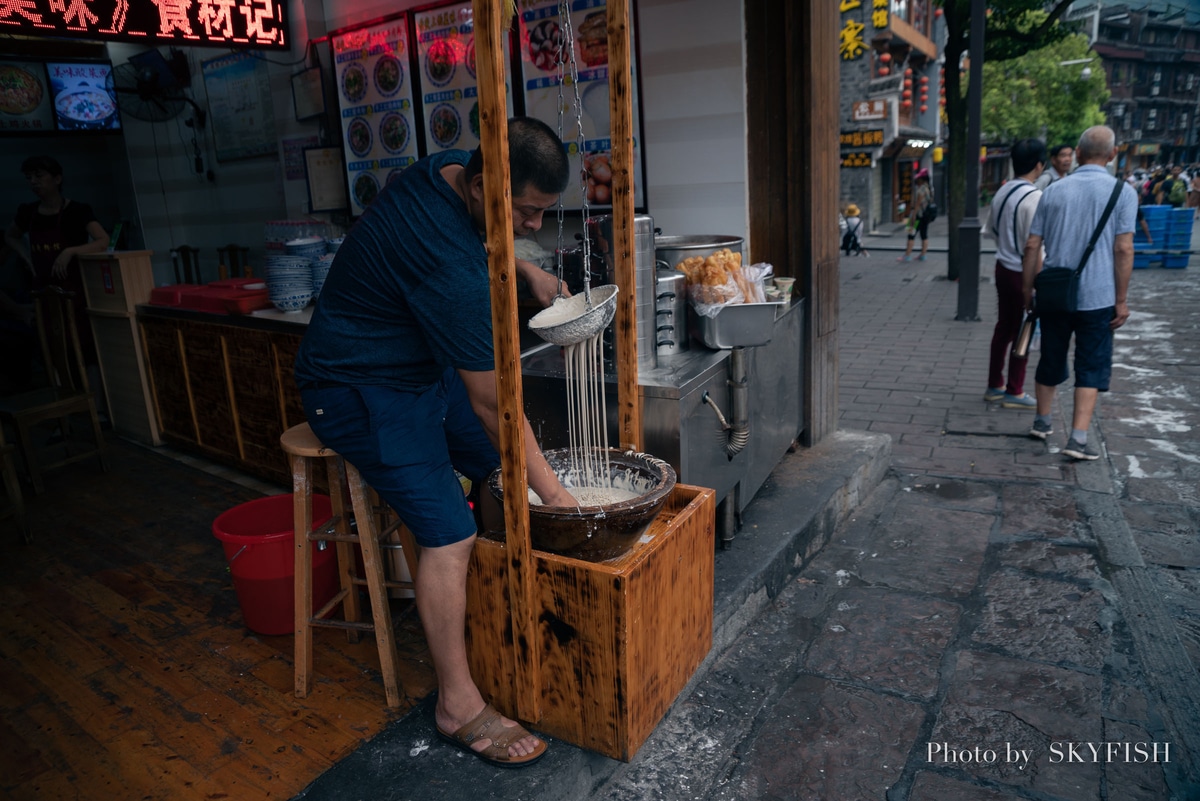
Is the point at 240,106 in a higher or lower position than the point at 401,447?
higher

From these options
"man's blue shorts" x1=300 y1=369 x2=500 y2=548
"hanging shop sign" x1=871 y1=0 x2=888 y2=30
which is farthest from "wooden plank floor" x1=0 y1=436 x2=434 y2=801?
"hanging shop sign" x1=871 y1=0 x2=888 y2=30

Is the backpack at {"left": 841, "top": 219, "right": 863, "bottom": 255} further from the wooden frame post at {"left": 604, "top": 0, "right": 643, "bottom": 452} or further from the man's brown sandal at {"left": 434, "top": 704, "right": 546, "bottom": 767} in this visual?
the man's brown sandal at {"left": 434, "top": 704, "right": 546, "bottom": 767}

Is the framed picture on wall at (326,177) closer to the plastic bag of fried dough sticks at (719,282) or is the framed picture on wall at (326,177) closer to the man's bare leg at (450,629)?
the plastic bag of fried dough sticks at (719,282)

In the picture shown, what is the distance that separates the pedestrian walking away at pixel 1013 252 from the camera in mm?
6027

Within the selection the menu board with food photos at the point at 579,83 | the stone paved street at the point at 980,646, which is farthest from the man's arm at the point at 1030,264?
the menu board with food photos at the point at 579,83

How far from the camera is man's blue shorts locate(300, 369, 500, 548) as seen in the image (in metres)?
2.42

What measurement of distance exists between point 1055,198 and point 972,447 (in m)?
1.73

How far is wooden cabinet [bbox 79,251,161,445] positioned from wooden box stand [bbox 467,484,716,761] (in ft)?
14.4

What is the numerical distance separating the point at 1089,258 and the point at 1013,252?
1.30 meters

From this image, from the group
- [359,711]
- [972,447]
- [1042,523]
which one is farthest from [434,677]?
[972,447]

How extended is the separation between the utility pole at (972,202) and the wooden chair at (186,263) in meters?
8.64

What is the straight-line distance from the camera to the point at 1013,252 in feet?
20.3

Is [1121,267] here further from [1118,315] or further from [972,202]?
[972,202]

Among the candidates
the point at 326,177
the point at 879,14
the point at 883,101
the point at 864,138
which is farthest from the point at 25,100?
the point at 864,138
